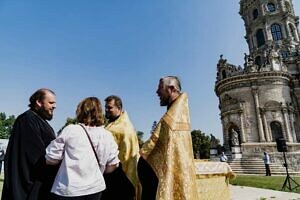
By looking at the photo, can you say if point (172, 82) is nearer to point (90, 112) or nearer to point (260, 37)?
point (90, 112)

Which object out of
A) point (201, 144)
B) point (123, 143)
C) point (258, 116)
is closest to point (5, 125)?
point (201, 144)

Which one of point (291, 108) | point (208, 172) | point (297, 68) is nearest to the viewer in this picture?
point (208, 172)

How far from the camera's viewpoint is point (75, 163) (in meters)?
2.77

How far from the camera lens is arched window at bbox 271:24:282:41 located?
132 feet

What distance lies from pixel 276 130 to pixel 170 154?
31.8m

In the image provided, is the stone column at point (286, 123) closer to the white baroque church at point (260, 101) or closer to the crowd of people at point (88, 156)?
the white baroque church at point (260, 101)

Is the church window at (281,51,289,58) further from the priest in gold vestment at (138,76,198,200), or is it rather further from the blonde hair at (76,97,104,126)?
the blonde hair at (76,97,104,126)

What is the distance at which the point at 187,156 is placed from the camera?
360 cm

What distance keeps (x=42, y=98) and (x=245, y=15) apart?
46317mm

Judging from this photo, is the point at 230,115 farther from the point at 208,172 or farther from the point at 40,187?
the point at 40,187

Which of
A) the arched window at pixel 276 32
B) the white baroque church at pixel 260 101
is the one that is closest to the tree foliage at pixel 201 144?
the white baroque church at pixel 260 101

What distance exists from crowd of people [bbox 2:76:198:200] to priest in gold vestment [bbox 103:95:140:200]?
3 cm

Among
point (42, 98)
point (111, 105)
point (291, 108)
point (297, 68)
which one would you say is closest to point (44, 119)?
point (42, 98)

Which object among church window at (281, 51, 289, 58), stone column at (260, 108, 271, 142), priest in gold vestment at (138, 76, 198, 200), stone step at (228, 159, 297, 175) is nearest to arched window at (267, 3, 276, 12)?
church window at (281, 51, 289, 58)
